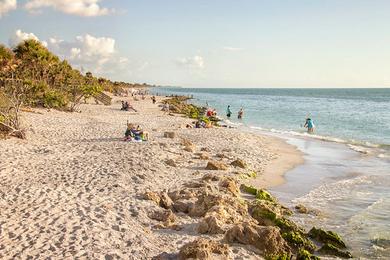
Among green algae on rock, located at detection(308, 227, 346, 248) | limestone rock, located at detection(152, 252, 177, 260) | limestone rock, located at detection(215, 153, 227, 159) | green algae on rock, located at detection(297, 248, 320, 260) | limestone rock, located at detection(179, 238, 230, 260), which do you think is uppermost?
limestone rock, located at detection(179, 238, 230, 260)

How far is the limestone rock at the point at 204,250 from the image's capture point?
8648 millimetres

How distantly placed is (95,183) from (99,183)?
0.48 ft

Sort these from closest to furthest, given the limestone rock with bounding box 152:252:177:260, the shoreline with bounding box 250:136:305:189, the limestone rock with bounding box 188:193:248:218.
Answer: the limestone rock with bounding box 152:252:177:260, the limestone rock with bounding box 188:193:248:218, the shoreline with bounding box 250:136:305:189

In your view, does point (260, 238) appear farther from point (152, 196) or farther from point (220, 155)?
point (220, 155)

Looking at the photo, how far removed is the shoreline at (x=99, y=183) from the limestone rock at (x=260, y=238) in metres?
0.32

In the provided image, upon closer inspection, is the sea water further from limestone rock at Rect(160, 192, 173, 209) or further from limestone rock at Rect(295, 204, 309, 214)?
limestone rock at Rect(160, 192, 173, 209)

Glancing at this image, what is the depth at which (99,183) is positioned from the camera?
14.6 m

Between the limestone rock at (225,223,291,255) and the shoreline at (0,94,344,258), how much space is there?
32 cm

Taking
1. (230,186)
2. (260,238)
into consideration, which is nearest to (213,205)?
(260,238)

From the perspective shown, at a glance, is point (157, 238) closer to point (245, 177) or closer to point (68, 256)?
point (68, 256)

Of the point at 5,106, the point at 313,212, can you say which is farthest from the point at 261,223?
the point at 5,106

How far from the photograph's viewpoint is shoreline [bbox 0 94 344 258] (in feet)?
31.3

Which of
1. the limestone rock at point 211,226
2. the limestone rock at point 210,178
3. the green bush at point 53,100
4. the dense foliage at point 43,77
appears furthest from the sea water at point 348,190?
the green bush at point 53,100

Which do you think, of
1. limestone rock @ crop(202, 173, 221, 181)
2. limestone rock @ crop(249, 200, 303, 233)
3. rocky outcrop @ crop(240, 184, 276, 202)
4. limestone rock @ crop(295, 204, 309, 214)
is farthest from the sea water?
limestone rock @ crop(202, 173, 221, 181)
